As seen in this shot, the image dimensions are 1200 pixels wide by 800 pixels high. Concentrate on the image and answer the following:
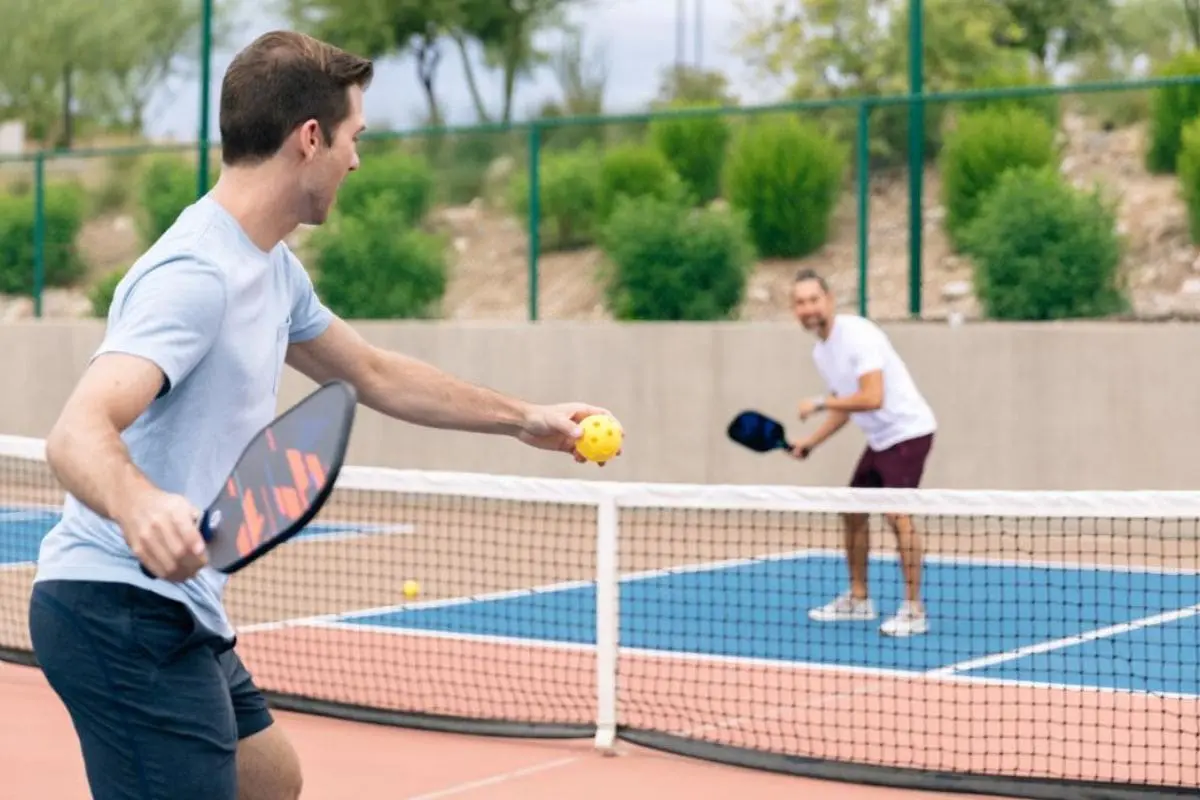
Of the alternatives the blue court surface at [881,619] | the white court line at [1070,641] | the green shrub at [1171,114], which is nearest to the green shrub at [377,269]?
the blue court surface at [881,619]

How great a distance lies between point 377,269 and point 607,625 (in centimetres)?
975

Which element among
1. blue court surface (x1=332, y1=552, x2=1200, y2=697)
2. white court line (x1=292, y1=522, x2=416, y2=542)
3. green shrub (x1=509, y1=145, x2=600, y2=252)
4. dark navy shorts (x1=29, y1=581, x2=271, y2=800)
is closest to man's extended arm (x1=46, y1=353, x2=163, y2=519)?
dark navy shorts (x1=29, y1=581, x2=271, y2=800)

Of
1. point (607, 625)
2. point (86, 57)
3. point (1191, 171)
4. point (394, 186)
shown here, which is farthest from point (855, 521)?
point (86, 57)

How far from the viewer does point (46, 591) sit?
109 inches

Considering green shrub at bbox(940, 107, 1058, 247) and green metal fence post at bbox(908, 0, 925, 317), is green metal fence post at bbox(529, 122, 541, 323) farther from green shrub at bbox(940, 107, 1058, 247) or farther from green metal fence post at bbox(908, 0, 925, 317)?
green shrub at bbox(940, 107, 1058, 247)

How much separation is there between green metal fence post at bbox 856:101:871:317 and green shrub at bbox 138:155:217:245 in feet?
20.2

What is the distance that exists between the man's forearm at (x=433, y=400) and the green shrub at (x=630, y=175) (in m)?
11.7

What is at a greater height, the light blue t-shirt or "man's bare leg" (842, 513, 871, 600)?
the light blue t-shirt

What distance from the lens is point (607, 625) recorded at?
239 inches

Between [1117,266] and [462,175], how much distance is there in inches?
223

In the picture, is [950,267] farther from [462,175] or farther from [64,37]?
[64,37]

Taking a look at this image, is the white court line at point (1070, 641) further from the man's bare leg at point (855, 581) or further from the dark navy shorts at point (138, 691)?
the dark navy shorts at point (138, 691)

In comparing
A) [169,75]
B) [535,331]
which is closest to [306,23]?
[169,75]

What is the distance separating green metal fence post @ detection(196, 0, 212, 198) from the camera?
15695 millimetres
